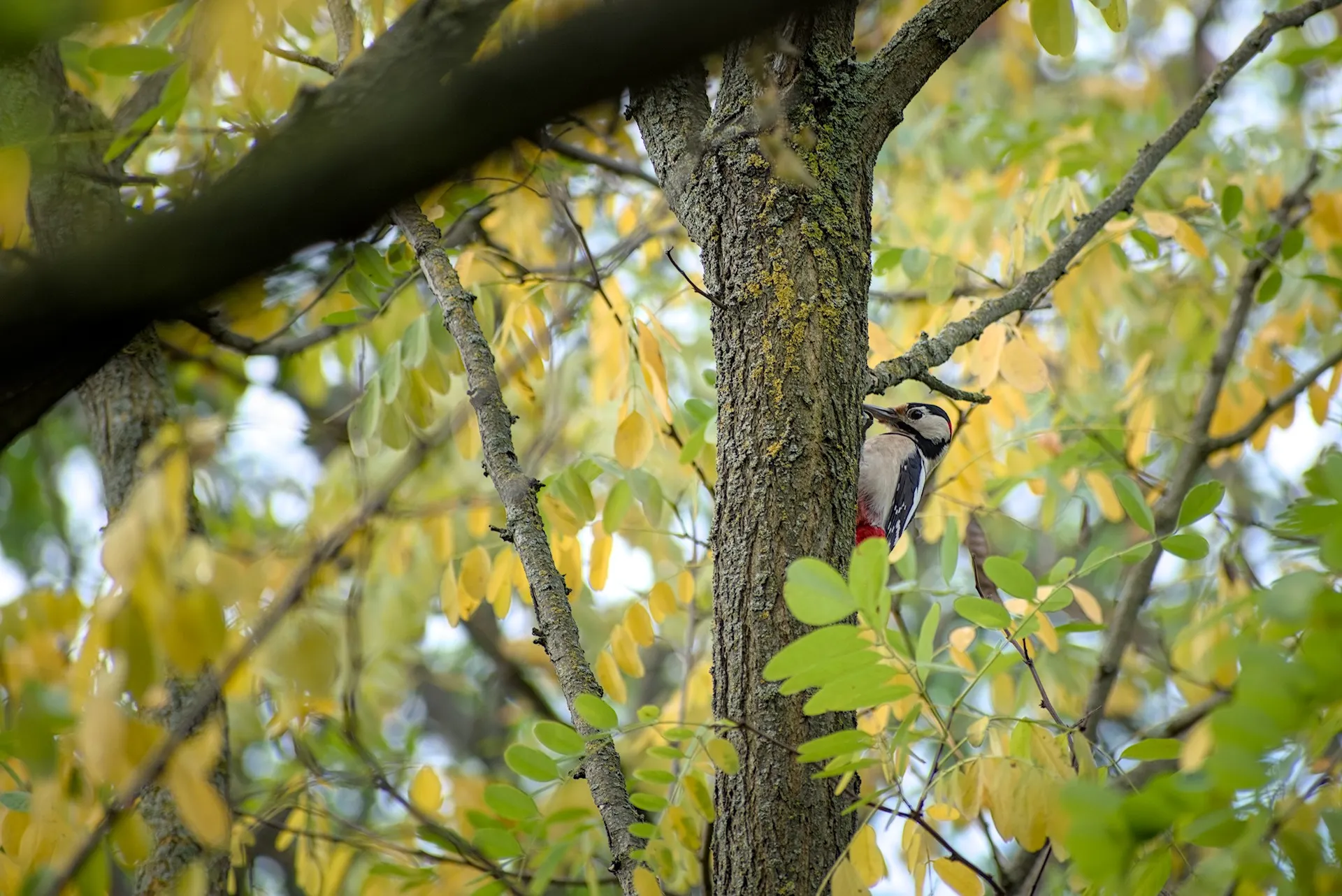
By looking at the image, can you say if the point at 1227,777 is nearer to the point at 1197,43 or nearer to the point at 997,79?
the point at 997,79

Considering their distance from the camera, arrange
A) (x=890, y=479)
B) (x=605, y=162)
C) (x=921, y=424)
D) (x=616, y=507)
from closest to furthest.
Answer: (x=616, y=507) < (x=605, y=162) < (x=890, y=479) < (x=921, y=424)

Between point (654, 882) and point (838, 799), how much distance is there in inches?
11.5

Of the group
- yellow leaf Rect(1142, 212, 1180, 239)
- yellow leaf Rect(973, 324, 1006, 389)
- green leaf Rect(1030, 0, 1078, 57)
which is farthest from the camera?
yellow leaf Rect(1142, 212, 1180, 239)

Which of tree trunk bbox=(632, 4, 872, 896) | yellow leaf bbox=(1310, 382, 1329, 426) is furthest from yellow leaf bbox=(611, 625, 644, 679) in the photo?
yellow leaf bbox=(1310, 382, 1329, 426)

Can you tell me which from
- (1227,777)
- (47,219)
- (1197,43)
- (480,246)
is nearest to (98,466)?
(47,219)

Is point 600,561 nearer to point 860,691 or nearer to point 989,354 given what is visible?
point 989,354

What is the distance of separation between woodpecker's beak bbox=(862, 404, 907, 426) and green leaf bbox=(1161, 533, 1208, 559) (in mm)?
2815

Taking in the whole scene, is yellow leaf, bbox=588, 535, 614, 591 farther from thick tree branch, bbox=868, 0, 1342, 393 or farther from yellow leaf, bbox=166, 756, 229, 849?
yellow leaf, bbox=166, 756, 229, 849

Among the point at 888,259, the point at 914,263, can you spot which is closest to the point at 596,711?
the point at 914,263

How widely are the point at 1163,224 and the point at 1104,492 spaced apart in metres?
0.79

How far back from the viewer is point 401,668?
4.41m

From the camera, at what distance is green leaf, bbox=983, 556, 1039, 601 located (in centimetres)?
136

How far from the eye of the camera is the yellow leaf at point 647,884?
1.37 meters

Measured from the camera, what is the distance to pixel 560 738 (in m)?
1.39
